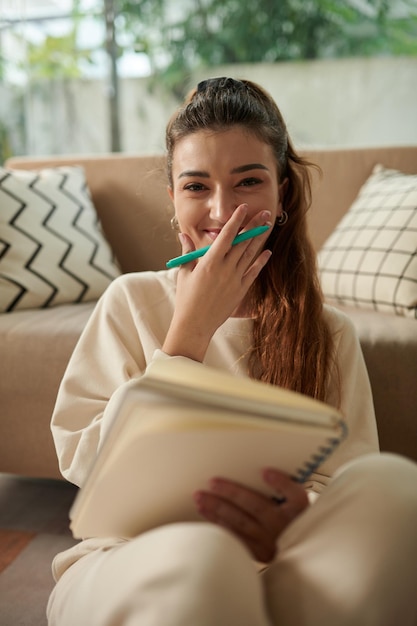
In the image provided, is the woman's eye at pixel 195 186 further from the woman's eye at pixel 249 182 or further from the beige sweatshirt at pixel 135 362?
the beige sweatshirt at pixel 135 362

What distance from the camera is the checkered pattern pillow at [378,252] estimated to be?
161 centimetres

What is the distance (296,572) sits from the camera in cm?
69

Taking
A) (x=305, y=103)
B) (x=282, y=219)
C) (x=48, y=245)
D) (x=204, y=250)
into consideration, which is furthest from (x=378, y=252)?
(x=305, y=103)

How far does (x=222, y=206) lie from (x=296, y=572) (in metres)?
0.58

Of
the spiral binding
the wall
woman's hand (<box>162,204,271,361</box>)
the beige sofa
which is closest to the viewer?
the spiral binding

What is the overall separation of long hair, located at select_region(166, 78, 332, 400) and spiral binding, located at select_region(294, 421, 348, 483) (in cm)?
42

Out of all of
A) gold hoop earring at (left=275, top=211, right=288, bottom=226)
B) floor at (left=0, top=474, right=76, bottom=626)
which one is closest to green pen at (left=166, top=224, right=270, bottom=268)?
gold hoop earring at (left=275, top=211, right=288, bottom=226)

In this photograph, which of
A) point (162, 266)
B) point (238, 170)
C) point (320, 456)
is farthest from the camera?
point (162, 266)

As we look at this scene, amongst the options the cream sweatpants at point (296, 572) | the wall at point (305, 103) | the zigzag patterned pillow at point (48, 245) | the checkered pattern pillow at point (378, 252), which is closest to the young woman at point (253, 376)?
the cream sweatpants at point (296, 572)

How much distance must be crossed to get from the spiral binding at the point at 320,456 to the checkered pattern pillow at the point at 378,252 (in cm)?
101

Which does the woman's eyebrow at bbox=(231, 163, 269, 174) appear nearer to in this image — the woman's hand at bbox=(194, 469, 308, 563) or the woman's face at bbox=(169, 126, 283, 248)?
the woman's face at bbox=(169, 126, 283, 248)

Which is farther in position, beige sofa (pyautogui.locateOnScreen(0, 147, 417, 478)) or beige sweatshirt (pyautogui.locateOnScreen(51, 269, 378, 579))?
beige sofa (pyautogui.locateOnScreen(0, 147, 417, 478))

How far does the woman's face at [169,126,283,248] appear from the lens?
1061mm

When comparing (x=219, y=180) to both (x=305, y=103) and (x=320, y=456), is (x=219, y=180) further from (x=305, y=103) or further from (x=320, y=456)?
(x=305, y=103)
